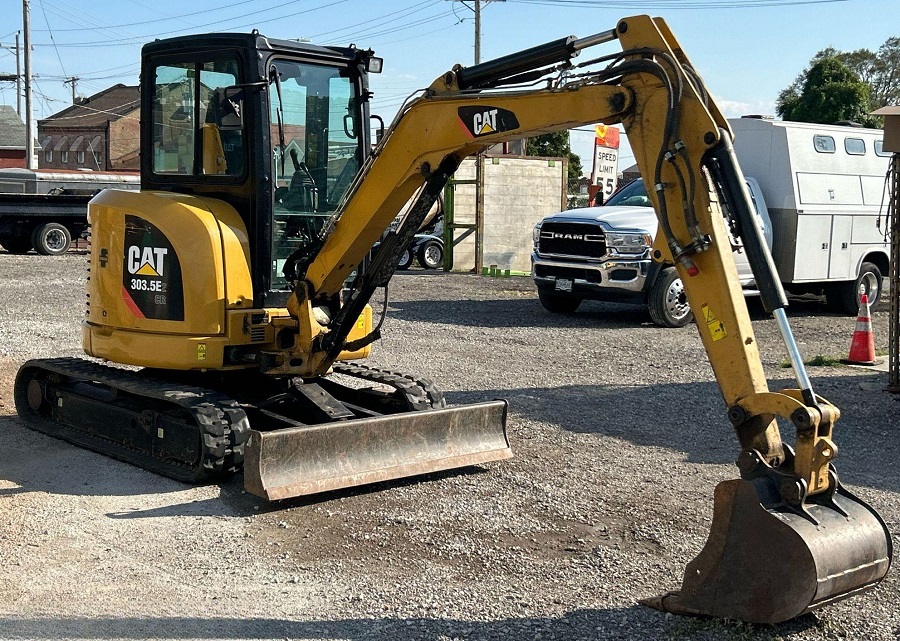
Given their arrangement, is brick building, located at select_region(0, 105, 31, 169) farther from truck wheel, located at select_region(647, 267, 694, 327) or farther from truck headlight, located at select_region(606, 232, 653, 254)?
truck wheel, located at select_region(647, 267, 694, 327)

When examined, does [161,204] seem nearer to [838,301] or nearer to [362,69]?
[362,69]

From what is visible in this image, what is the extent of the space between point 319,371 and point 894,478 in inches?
169

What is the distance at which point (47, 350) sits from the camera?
1266 cm

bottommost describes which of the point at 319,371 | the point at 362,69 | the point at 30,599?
the point at 30,599

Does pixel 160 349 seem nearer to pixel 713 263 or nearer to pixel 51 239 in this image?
pixel 713 263

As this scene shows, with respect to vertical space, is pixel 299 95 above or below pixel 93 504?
above

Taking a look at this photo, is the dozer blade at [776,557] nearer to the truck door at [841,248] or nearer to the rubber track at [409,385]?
the rubber track at [409,385]

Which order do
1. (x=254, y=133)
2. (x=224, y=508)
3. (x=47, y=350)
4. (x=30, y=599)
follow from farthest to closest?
1. (x=47, y=350)
2. (x=254, y=133)
3. (x=224, y=508)
4. (x=30, y=599)

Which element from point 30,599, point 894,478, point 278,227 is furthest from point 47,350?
point 894,478

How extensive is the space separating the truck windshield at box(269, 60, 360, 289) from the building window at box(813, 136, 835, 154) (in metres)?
10.8

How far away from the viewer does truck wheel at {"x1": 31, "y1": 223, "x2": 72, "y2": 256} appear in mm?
27031

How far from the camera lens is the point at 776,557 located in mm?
4695

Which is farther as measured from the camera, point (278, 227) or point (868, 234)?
point (868, 234)

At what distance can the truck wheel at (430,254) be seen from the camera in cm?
2636
